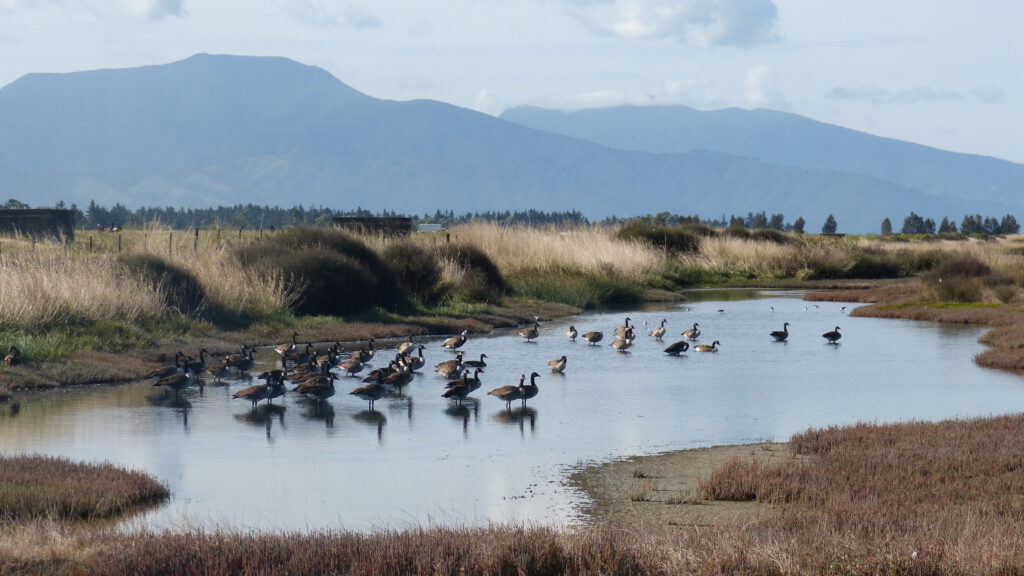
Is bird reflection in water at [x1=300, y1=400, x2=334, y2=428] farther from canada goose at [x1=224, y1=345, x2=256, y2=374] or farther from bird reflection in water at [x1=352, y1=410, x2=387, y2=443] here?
canada goose at [x1=224, y1=345, x2=256, y2=374]

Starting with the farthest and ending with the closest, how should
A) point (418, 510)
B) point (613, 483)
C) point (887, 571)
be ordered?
point (613, 483), point (418, 510), point (887, 571)

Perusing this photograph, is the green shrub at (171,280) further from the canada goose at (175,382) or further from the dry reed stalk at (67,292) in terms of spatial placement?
the canada goose at (175,382)

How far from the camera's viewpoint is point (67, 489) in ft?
38.4

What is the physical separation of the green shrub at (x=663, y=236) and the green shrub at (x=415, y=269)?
23644 mm

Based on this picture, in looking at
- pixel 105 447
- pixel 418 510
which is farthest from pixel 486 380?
pixel 418 510

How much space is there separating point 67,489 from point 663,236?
171 ft

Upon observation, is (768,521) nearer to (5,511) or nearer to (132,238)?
(5,511)

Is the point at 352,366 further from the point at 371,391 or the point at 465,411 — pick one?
the point at 465,411

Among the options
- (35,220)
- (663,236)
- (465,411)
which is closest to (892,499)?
(465,411)

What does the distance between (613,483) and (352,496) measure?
9.59 ft

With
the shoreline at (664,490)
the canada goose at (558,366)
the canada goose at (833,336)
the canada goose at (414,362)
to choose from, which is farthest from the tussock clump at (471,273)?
the shoreline at (664,490)

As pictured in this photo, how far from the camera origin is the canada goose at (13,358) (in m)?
20.2

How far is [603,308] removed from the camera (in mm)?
42812

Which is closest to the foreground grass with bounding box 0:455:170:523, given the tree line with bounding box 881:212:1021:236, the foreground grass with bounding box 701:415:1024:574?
the foreground grass with bounding box 701:415:1024:574
